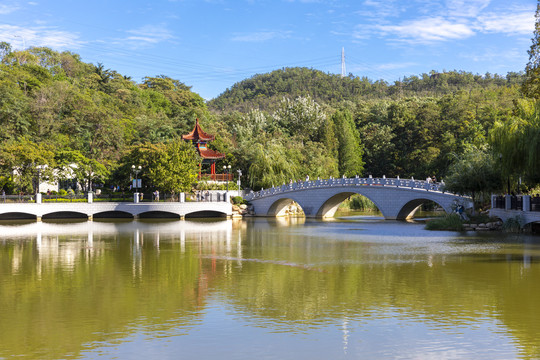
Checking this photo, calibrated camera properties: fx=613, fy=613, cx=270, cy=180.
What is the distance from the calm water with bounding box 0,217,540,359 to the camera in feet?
32.6

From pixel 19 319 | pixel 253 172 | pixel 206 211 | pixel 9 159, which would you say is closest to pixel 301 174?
pixel 253 172

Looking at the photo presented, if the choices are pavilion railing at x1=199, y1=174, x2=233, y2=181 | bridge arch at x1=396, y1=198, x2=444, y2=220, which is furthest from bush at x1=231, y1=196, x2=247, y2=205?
bridge arch at x1=396, y1=198, x2=444, y2=220

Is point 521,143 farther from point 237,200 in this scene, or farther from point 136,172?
point 136,172

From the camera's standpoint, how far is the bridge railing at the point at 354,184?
41.9 m

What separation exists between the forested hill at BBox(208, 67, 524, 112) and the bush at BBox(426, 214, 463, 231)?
89.1 meters

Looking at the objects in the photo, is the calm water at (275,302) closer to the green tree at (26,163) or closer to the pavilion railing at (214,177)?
the green tree at (26,163)

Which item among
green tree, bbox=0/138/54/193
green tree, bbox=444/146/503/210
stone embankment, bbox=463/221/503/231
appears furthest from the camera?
green tree, bbox=0/138/54/193

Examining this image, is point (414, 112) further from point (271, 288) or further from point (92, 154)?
point (271, 288)

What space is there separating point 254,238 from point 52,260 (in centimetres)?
1137

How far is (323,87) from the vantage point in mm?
137375

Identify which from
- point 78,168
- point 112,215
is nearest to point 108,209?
point 112,215

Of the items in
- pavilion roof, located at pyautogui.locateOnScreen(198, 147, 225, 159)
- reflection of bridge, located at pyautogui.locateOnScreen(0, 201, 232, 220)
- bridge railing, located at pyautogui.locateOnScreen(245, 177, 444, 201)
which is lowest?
reflection of bridge, located at pyautogui.locateOnScreen(0, 201, 232, 220)

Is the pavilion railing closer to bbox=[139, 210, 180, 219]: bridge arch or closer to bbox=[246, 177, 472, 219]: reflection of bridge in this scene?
bbox=[246, 177, 472, 219]: reflection of bridge

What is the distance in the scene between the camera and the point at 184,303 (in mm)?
13516
